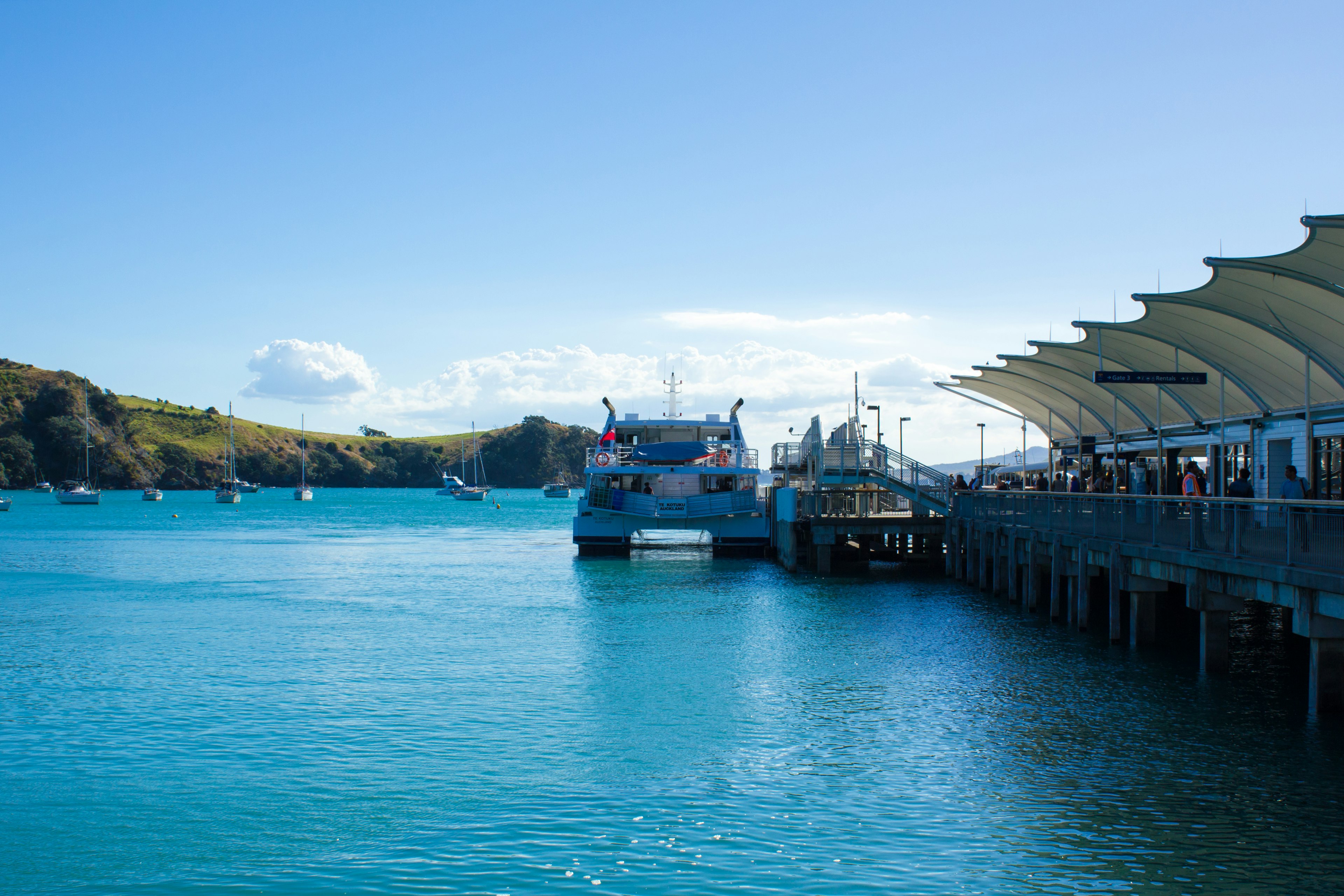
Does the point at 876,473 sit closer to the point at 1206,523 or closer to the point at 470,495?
the point at 1206,523

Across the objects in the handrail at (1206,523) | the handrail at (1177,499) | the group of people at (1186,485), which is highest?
the group of people at (1186,485)

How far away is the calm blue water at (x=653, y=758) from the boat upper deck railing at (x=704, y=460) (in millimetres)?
15041

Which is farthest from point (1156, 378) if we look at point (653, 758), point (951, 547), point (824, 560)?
point (824, 560)

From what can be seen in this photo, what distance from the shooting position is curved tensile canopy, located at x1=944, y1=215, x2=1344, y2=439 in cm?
1738

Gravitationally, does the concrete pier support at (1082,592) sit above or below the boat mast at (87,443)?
below

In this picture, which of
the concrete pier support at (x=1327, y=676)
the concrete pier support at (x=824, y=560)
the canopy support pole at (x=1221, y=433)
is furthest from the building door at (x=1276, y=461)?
the concrete pier support at (x=824, y=560)

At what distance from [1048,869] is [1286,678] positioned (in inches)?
411

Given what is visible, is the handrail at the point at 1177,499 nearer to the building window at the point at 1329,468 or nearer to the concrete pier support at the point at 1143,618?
the building window at the point at 1329,468

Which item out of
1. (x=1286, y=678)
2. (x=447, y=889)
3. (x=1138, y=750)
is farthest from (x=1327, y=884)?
(x=1286, y=678)

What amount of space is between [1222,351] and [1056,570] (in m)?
6.33

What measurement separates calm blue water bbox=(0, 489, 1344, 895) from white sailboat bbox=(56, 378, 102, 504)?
101 metres

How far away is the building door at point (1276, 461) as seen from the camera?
80.3ft

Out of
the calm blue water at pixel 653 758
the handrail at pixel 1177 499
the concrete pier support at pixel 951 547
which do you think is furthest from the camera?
the concrete pier support at pixel 951 547

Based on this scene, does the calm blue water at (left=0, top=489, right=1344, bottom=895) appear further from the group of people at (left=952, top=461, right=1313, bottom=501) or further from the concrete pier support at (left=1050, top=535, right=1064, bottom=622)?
the group of people at (left=952, top=461, right=1313, bottom=501)
